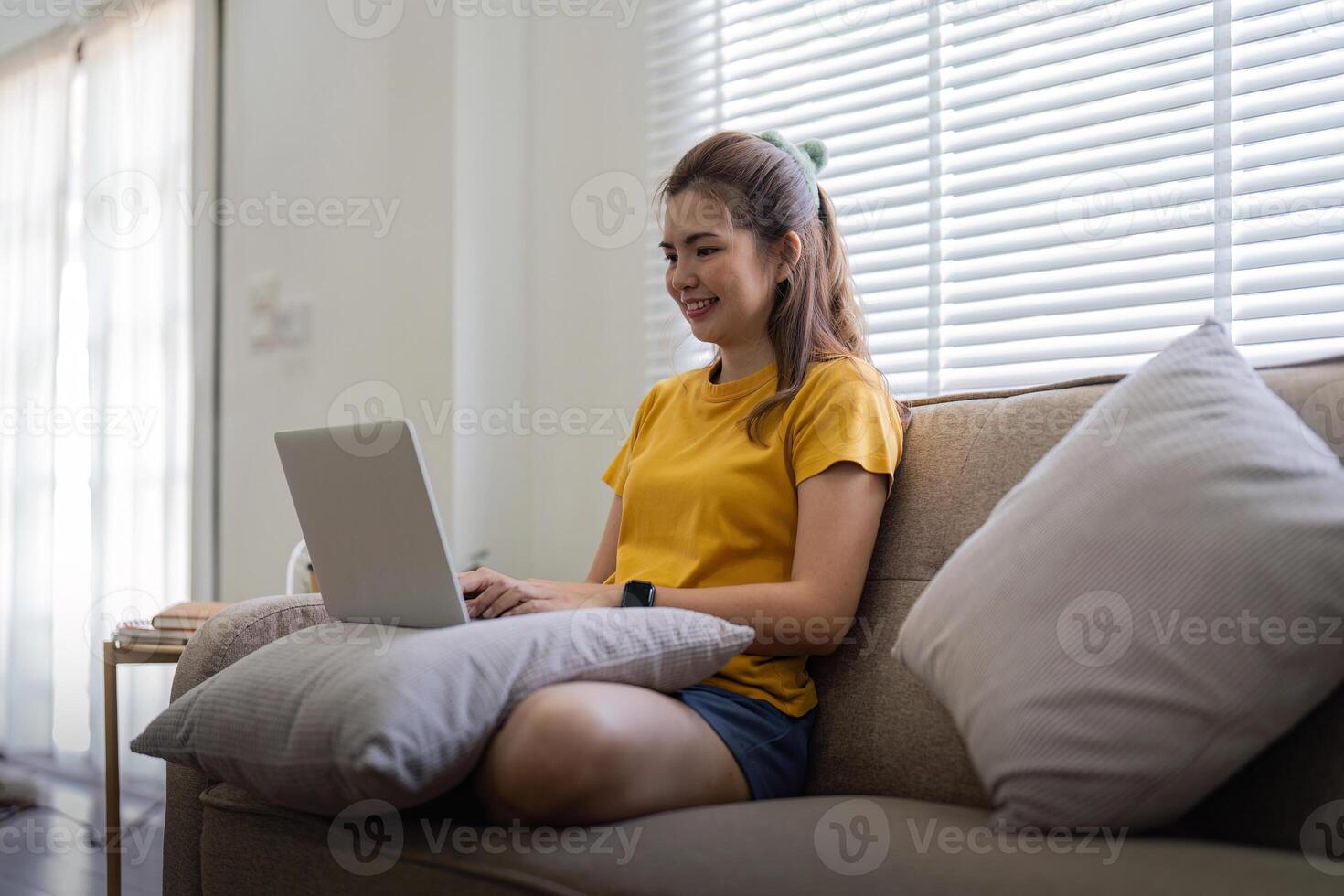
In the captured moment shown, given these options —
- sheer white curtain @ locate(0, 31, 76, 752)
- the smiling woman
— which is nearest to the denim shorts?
the smiling woman

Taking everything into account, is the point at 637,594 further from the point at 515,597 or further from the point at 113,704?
the point at 113,704

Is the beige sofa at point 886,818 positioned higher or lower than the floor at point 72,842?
higher

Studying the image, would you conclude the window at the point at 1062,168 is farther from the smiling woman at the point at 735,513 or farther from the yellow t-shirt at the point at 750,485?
the yellow t-shirt at the point at 750,485

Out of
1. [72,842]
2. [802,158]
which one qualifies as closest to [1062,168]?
[802,158]

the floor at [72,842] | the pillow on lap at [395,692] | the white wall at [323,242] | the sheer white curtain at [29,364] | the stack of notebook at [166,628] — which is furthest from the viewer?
the sheer white curtain at [29,364]

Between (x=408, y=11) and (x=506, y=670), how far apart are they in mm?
2240

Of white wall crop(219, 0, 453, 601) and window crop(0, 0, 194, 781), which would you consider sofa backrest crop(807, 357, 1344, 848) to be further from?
window crop(0, 0, 194, 781)

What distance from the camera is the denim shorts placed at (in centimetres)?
131

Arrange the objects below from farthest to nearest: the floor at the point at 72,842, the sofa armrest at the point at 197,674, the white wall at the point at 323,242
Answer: the white wall at the point at 323,242 → the floor at the point at 72,842 → the sofa armrest at the point at 197,674

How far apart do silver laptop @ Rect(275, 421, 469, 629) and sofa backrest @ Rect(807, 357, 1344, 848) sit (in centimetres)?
48

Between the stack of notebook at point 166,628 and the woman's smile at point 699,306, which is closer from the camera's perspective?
the woman's smile at point 699,306

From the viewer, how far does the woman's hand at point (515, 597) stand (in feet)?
4.83

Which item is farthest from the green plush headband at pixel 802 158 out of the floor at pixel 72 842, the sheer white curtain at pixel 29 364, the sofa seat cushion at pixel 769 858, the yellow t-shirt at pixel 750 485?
the sheer white curtain at pixel 29 364

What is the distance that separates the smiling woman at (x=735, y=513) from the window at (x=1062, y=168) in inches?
17.3
